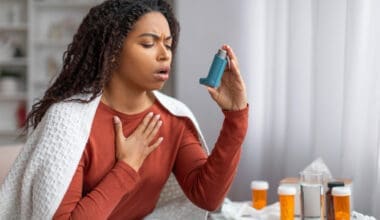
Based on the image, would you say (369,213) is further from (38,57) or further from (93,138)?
(38,57)

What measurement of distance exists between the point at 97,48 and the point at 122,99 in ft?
0.40

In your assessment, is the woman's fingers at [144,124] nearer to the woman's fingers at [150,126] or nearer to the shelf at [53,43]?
the woman's fingers at [150,126]

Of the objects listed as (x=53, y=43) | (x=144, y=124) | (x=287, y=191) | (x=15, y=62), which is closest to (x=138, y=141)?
(x=144, y=124)

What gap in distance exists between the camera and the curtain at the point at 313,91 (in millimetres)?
2295

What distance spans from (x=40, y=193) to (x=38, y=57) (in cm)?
306

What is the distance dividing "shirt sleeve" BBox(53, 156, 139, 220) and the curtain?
1170 mm

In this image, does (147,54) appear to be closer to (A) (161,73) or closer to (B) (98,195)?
(A) (161,73)

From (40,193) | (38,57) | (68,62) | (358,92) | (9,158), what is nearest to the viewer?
(40,193)

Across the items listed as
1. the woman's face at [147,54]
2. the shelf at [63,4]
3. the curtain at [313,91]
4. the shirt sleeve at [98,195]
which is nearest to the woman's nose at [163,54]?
the woman's face at [147,54]

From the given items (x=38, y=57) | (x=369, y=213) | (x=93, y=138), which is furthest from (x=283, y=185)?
(x=38, y=57)

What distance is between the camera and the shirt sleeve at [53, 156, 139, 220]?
4.31 feet

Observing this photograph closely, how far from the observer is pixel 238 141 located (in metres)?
1.40

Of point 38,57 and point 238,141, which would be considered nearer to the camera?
point 238,141

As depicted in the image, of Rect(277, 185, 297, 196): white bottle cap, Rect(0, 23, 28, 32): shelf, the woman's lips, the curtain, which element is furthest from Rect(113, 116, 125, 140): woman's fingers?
Rect(0, 23, 28, 32): shelf
